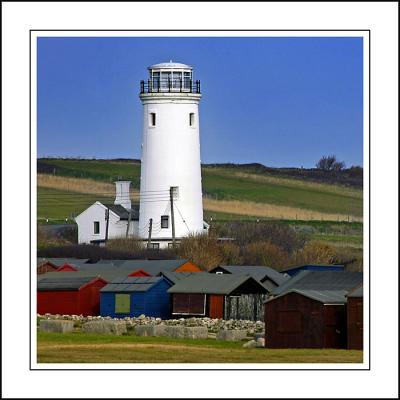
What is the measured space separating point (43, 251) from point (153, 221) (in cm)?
695

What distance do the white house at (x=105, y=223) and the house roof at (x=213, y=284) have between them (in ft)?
67.9

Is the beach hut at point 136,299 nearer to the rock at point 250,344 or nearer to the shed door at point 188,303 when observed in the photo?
the shed door at point 188,303

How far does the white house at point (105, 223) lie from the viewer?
245ft

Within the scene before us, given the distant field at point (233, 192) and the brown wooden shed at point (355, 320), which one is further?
the distant field at point (233, 192)

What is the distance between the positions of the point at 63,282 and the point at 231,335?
43.1 ft

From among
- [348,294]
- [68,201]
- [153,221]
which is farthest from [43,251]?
[348,294]

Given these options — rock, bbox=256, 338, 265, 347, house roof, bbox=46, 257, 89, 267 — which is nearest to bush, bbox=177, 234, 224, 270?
house roof, bbox=46, 257, 89, 267

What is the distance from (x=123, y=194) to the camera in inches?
3088

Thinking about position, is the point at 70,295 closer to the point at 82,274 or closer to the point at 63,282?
the point at 63,282

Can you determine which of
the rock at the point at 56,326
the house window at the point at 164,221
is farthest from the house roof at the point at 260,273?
the house window at the point at 164,221

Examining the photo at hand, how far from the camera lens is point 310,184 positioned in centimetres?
9488

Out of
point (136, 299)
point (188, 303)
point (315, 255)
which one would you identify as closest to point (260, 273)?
point (188, 303)

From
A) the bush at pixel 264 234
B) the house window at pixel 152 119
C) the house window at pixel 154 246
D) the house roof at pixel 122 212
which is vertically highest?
the house window at pixel 152 119

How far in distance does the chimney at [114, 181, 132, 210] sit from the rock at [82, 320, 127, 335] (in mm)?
32355
